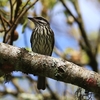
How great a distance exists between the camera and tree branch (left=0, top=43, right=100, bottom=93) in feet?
8.98

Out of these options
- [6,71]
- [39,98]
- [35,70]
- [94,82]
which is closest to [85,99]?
[94,82]

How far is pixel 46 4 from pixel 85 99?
8.15 feet

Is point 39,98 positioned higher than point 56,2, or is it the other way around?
point 56,2

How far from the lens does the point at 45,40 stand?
4.50 metres

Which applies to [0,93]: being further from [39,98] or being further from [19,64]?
[19,64]

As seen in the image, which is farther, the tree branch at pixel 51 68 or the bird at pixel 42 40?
the bird at pixel 42 40

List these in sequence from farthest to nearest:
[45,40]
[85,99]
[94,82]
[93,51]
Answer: [93,51], [45,40], [85,99], [94,82]

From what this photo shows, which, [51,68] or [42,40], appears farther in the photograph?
[42,40]

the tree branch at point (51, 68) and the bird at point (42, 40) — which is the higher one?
the bird at point (42, 40)

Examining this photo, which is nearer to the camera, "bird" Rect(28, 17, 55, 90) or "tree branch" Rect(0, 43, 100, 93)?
"tree branch" Rect(0, 43, 100, 93)

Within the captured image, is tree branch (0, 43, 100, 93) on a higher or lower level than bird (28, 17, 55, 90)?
lower

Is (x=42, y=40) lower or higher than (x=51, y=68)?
higher

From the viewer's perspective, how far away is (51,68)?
2.76 metres

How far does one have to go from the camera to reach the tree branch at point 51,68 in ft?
8.98
